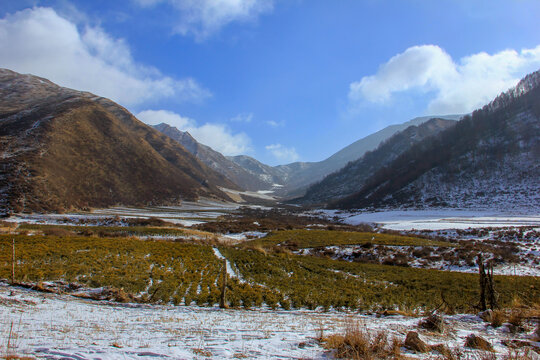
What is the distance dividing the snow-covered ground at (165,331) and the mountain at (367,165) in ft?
504

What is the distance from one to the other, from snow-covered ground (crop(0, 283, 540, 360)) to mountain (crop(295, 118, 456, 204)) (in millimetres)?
153699

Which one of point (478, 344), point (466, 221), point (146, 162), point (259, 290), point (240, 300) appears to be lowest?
point (466, 221)

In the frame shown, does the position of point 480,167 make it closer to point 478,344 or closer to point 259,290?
point 259,290

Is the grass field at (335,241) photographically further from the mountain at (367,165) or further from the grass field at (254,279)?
the mountain at (367,165)

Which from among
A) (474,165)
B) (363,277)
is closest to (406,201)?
(474,165)

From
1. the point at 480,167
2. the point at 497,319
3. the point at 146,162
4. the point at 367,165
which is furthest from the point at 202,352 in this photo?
the point at 367,165

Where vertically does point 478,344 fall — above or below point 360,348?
below

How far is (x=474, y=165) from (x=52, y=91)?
174177 mm

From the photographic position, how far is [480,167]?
Result: 8475cm

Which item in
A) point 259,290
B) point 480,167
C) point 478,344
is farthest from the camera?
point 480,167

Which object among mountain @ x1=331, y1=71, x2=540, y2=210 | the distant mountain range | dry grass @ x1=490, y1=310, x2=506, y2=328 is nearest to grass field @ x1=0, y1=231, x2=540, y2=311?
dry grass @ x1=490, y1=310, x2=506, y2=328

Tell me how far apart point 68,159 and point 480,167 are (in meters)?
123

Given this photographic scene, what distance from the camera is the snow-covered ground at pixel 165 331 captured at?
5.07m

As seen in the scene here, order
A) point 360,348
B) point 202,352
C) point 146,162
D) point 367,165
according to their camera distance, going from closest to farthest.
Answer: point 360,348, point 202,352, point 146,162, point 367,165
